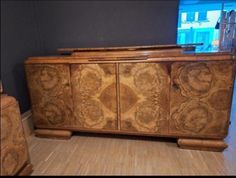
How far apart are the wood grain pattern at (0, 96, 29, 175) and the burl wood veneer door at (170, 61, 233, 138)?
1.16 meters

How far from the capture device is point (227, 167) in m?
1.29

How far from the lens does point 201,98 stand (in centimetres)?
141

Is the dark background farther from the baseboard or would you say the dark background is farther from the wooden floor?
the wooden floor

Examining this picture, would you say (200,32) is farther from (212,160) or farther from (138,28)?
(212,160)

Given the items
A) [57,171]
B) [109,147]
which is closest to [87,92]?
[109,147]

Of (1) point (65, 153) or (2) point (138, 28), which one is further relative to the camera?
(2) point (138, 28)

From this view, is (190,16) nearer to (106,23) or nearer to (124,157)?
(106,23)

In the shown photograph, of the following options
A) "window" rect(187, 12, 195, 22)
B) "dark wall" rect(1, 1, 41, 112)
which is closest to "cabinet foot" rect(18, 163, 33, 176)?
"dark wall" rect(1, 1, 41, 112)

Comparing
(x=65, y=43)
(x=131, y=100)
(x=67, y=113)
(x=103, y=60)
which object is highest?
(x=65, y=43)

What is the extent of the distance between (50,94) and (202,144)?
143 centimetres

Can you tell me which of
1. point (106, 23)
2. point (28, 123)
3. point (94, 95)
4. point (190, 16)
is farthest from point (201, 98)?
point (190, 16)

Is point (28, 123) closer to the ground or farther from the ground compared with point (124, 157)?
farther from the ground

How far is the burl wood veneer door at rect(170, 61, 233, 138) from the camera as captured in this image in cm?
134

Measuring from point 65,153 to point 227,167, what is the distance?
1.28 metres
